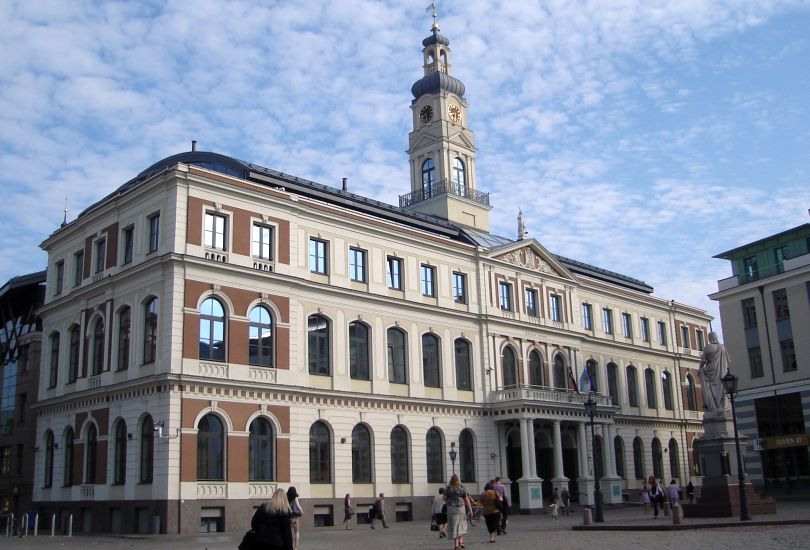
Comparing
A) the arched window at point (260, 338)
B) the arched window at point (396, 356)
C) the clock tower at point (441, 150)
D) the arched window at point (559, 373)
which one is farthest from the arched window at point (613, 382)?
the arched window at point (260, 338)

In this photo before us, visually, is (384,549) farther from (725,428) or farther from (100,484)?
(100,484)

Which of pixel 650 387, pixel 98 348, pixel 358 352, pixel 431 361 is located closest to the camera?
pixel 98 348

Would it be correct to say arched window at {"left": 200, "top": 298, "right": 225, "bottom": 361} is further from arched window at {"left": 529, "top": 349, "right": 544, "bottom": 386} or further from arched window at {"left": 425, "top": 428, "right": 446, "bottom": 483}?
arched window at {"left": 529, "top": 349, "right": 544, "bottom": 386}

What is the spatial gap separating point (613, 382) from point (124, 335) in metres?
39.2

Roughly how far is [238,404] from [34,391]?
1957 cm

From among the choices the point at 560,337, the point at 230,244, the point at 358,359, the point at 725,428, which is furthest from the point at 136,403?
the point at 560,337

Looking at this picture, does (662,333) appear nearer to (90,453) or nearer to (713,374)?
(713,374)

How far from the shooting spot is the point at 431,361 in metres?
50.9

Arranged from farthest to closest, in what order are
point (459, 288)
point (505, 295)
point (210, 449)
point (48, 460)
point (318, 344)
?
point (505, 295), point (459, 288), point (48, 460), point (318, 344), point (210, 449)

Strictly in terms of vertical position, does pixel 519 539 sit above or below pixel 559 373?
below

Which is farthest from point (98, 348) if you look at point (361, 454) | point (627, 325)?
point (627, 325)

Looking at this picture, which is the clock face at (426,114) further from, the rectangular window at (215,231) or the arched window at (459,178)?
the rectangular window at (215,231)

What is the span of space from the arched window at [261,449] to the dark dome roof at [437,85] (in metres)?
35.4

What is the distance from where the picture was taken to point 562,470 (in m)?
53.5
